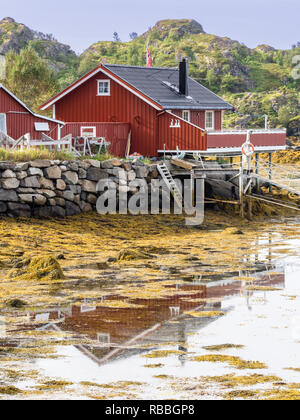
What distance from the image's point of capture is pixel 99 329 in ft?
51.0

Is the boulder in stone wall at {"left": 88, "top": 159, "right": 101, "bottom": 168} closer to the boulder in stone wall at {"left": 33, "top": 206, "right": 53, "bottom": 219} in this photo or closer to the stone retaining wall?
the stone retaining wall

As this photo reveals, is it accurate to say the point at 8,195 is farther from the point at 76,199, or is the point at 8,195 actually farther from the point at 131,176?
the point at 131,176

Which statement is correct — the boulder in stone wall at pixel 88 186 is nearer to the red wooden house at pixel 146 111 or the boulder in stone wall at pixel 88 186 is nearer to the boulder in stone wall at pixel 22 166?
the boulder in stone wall at pixel 22 166

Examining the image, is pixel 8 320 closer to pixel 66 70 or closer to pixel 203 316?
pixel 203 316

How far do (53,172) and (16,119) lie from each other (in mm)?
8236

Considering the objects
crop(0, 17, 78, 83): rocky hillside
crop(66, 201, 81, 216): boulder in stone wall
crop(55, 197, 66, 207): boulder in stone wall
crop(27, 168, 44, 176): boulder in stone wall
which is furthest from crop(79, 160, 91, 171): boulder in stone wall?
crop(0, 17, 78, 83): rocky hillside

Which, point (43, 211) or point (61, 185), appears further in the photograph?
point (61, 185)

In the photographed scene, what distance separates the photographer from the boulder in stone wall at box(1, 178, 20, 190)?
29391mm

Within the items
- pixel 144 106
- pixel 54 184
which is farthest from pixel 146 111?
pixel 54 184

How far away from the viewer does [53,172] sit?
3114 centimetres

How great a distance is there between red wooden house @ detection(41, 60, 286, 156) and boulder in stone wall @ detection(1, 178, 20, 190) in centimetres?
998

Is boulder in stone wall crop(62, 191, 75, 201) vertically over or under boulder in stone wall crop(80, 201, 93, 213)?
over

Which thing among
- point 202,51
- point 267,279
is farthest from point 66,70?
point 267,279

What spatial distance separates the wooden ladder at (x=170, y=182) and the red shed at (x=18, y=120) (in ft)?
19.4
